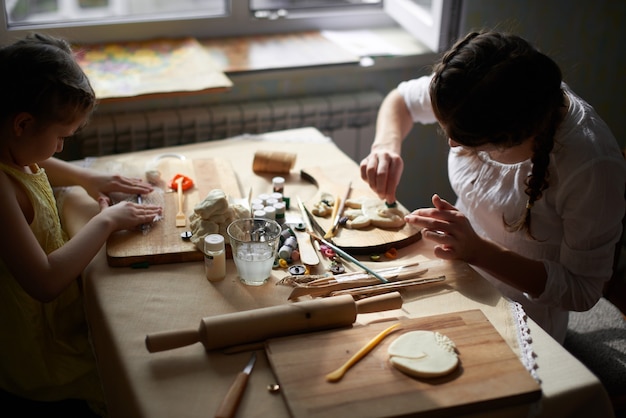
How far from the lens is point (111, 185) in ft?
5.14

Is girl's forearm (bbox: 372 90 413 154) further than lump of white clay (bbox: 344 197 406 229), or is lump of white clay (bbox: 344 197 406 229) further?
girl's forearm (bbox: 372 90 413 154)

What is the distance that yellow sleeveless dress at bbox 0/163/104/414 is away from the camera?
4.48 feet

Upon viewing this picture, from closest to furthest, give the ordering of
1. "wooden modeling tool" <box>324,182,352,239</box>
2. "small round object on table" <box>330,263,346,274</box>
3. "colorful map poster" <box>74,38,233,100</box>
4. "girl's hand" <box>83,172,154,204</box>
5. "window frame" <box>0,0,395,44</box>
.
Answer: "small round object on table" <box>330,263,346,274</box> → "wooden modeling tool" <box>324,182,352,239</box> → "girl's hand" <box>83,172,154,204</box> → "colorful map poster" <box>74,38,233,100</box> → "window frame" <box>0,0,395,44</box>

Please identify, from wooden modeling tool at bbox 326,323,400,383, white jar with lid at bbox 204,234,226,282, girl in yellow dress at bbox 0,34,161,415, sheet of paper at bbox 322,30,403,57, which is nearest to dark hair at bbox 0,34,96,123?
girl in yellow dress at bbox 0,34,161,415

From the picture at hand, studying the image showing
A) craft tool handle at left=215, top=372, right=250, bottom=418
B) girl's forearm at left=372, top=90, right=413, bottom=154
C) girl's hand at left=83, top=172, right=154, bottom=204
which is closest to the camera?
craft tool handle at left=215, top=372, right=250, bottom=418

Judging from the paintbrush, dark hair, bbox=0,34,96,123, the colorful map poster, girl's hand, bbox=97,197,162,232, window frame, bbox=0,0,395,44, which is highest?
dark hair, bbox=0,34,96,123

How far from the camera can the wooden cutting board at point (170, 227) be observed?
133cm

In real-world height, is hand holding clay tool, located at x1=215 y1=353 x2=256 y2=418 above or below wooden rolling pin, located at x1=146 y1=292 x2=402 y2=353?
below

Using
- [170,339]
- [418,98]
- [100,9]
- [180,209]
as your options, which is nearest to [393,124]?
[418,98]

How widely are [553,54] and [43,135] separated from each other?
2.02 metres

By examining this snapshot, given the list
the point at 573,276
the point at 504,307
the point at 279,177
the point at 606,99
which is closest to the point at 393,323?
the point at 504,307

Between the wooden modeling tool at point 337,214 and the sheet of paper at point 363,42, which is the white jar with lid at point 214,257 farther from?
the sheet of paper at point 363,42

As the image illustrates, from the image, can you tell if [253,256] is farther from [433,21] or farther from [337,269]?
[433,21]

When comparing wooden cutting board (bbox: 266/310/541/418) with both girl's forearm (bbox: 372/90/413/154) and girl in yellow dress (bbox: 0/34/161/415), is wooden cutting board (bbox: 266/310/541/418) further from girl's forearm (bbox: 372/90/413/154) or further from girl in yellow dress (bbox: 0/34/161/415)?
girl's forearm (bbox: 372/90/413/154)
